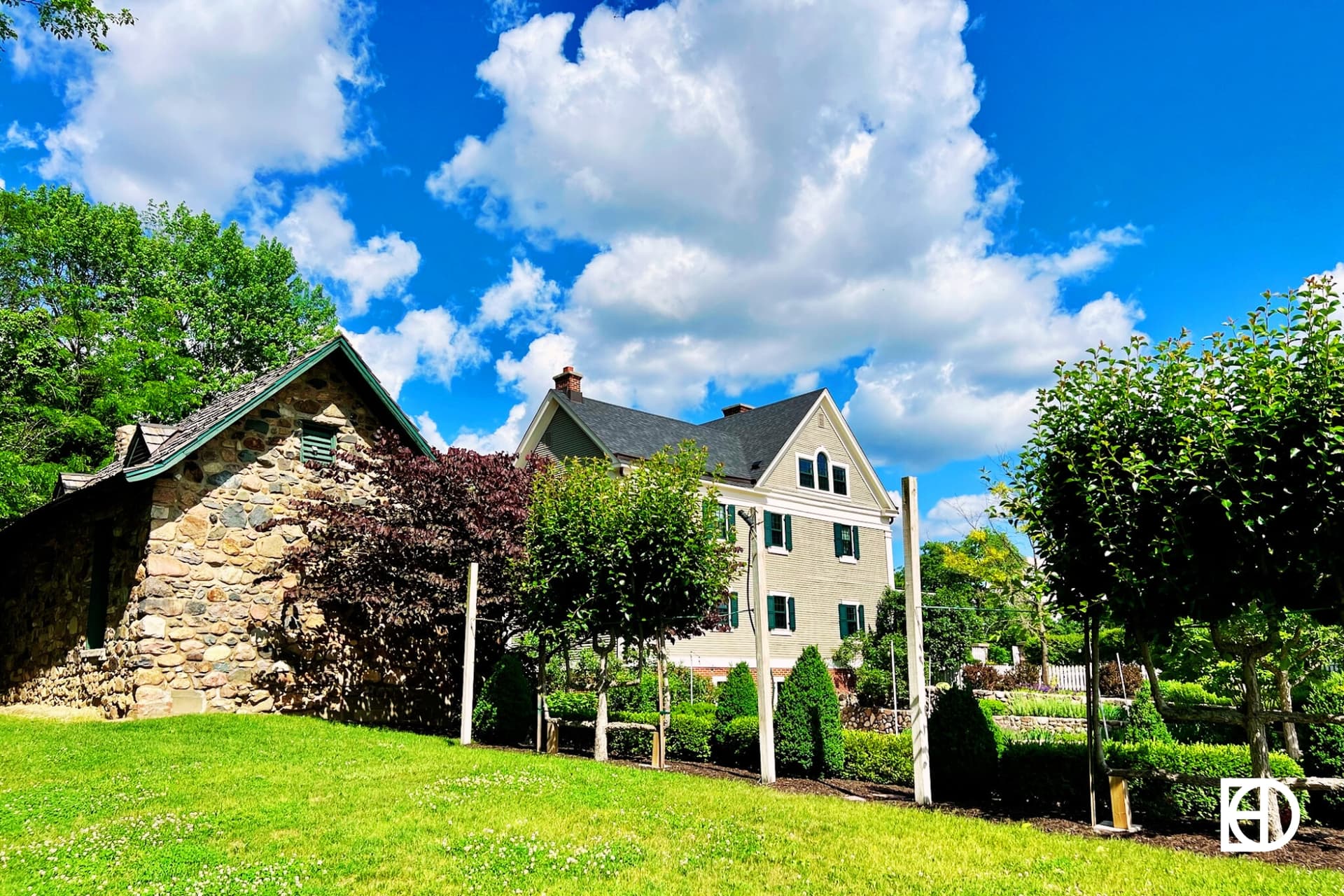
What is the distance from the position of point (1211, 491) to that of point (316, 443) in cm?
1426

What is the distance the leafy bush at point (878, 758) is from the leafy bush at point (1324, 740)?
13.7 feet

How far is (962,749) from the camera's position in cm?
967

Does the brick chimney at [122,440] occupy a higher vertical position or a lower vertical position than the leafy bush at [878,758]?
higher

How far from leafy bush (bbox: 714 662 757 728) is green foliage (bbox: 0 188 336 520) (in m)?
17.5

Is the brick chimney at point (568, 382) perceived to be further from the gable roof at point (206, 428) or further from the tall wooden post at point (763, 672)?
the tall wooden post at point (763, 672)

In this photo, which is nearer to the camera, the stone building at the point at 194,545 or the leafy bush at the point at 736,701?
the leafy bush at the point at 736,701

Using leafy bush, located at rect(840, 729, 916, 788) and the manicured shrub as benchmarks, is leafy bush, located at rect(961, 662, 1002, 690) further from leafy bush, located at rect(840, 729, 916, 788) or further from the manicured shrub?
leafy bush, located at rect(840, 729, 916, 788)

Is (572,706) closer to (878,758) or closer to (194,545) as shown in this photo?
(194,545)

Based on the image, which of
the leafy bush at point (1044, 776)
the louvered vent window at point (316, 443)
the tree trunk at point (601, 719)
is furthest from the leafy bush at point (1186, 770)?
the louvered vent window at point (316, 443)

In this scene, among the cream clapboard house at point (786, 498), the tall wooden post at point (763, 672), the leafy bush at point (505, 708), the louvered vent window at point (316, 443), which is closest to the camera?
the tall wooden post at point (763, 672)

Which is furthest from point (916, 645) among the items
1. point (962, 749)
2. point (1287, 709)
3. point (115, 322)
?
point (115, 322)

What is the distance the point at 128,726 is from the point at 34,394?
732 inches

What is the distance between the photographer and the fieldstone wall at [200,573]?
46.3 ft

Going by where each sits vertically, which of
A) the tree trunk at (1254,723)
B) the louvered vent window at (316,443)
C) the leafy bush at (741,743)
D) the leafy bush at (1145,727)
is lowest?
the leafy bush at (741,743)
